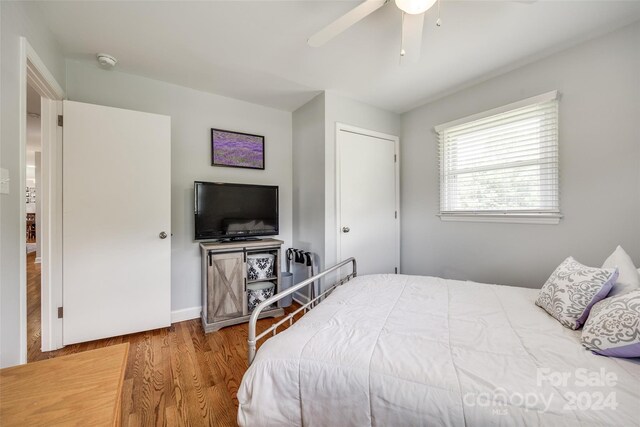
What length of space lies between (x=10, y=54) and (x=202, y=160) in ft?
4.99

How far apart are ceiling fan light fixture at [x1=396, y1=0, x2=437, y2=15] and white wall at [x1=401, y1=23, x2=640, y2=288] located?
1.50 metres

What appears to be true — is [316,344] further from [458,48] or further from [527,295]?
[458,48]

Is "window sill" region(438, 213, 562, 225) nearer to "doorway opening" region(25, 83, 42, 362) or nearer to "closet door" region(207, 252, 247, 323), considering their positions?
"closet door" region(207, 252, 247, 323)

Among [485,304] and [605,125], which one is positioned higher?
[605,125]

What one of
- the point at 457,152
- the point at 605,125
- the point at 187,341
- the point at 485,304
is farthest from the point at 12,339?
the point at 605,125

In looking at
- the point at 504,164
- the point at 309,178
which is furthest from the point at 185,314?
the point at 504,164

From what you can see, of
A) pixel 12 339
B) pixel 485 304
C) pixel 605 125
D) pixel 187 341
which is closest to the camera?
pixel 12 339

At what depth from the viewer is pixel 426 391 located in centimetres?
85

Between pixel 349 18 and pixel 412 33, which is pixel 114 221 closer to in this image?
pixel 349 18

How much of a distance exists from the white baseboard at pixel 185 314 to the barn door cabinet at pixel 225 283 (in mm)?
262

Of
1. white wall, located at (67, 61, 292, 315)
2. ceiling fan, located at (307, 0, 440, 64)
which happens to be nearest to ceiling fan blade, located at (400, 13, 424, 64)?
ceiling fan, located at (307, 0, 440, 64)

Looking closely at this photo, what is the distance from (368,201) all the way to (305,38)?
1771 millimetres

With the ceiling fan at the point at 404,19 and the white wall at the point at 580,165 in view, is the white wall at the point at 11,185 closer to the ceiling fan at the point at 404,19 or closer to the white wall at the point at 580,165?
the ceiling fan at the point at 404,19

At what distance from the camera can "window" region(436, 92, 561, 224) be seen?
82.2 inches
